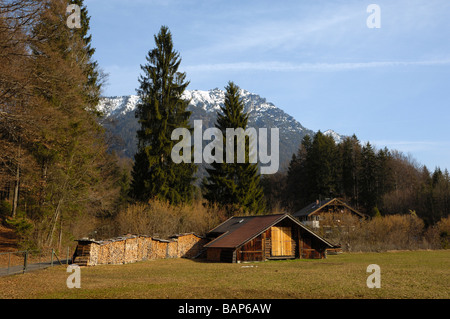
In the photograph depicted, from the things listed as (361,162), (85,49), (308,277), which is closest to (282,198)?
(361,162)

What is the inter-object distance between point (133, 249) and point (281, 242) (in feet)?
42.0

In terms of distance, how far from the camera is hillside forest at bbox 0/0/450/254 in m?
21.7

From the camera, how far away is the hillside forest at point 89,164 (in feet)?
71.2

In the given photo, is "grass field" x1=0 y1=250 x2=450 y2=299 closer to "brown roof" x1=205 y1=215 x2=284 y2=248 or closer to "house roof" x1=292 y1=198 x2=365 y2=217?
"brown roof" x1=205 y1=215 x2=284 y2=248

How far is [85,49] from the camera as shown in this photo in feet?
115

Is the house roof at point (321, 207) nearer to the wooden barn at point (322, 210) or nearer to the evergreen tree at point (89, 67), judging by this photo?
the wooden barn at point (322, 210)

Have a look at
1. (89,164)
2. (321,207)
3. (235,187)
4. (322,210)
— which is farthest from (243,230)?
(322,210)

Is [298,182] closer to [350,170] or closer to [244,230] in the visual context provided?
[350,170]

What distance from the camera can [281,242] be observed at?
3434 cm

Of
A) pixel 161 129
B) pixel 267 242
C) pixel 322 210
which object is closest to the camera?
pixel 267 242

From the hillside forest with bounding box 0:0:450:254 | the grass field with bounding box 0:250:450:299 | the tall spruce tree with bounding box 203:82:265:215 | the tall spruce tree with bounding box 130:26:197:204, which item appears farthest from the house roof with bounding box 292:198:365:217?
the grass field with bounding box 0:250:450:299

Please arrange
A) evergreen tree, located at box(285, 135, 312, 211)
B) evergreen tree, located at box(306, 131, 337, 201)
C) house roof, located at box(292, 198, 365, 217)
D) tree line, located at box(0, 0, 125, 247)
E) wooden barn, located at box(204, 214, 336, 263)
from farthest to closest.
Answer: evergreen tree, located at box(285, 135, 312, 211)
evergreen tree, located at box(306, 131, 337, 201)
house roof, located at box(292, 198, 365, 217)
wooden barn, located at box(204, 214, 336, 263)
tree line, located at box(0, 0, 125, 247)

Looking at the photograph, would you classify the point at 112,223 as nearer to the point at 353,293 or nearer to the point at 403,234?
the point at 353,293

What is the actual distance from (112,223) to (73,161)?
10473 millimetres
